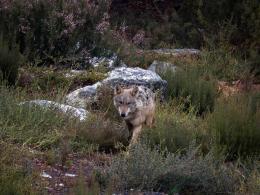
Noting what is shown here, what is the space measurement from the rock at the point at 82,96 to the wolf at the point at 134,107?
46.7 inches

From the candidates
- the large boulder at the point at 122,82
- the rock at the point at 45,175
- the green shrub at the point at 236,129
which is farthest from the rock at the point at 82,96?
the rock at the point at 45,175

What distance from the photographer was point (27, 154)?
24.3 feet

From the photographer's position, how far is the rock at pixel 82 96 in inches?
398

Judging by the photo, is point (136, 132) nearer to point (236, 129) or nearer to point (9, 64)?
point (236, 129)

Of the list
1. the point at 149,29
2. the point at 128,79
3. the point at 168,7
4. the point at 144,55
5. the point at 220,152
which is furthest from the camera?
the point at 168,7

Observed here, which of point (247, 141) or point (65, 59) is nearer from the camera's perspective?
point (247, 141)

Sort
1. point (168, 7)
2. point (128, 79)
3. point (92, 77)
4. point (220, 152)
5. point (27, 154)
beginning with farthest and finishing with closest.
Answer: point (168, 7) < point (92, 77) < point (128, 79) < point (220, 152) < point (27, 154)

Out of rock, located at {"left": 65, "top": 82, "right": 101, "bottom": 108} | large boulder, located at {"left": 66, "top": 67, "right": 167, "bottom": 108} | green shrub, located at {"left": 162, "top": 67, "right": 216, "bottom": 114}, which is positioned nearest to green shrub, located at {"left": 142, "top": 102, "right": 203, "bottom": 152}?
rock, located at {"left": 65, "top": 82, "right": 101, "bottom": 108}

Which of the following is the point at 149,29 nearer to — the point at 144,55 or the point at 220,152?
the point at 144,55

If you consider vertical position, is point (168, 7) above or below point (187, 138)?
below

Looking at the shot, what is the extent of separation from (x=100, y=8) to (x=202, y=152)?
5.63 meters

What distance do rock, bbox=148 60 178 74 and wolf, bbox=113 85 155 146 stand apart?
3.55 m

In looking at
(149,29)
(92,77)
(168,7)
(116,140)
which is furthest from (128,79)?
(168,7)

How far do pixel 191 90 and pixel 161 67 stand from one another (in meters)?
1.69
